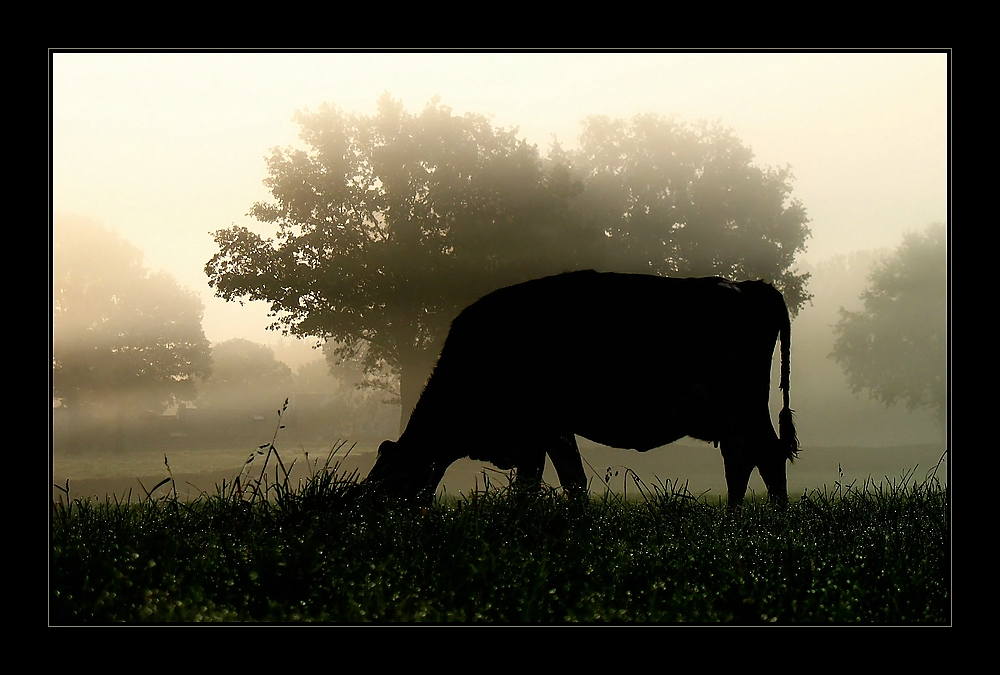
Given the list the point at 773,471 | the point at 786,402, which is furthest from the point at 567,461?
the point at 786,402

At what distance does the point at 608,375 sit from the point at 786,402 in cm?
188

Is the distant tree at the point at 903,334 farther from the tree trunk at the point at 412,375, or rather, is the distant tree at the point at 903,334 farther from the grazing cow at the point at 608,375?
the tree trunk at the point at 412,375

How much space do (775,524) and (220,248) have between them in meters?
6.40

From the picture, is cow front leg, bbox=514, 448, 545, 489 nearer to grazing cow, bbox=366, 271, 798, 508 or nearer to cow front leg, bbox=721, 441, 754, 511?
grazing cow, bbox=366, 271, 798, 508

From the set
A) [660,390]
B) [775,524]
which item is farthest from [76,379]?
[775,524]

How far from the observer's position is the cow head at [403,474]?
639 cm

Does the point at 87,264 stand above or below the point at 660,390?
above

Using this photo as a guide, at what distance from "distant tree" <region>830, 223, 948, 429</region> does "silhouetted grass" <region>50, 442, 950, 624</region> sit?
192 centimetres

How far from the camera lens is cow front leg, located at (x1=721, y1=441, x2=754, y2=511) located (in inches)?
275

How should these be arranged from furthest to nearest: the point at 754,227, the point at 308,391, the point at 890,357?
the point at 890,357 → the point at 754,227 → the point at 308,391

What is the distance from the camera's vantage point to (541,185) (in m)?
9.10

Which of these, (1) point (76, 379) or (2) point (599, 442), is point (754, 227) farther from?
(1) point (76, 379)

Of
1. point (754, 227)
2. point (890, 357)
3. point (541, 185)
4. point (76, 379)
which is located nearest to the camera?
point (76, 379)

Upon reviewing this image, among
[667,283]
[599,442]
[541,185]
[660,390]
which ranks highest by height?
[541,185]
